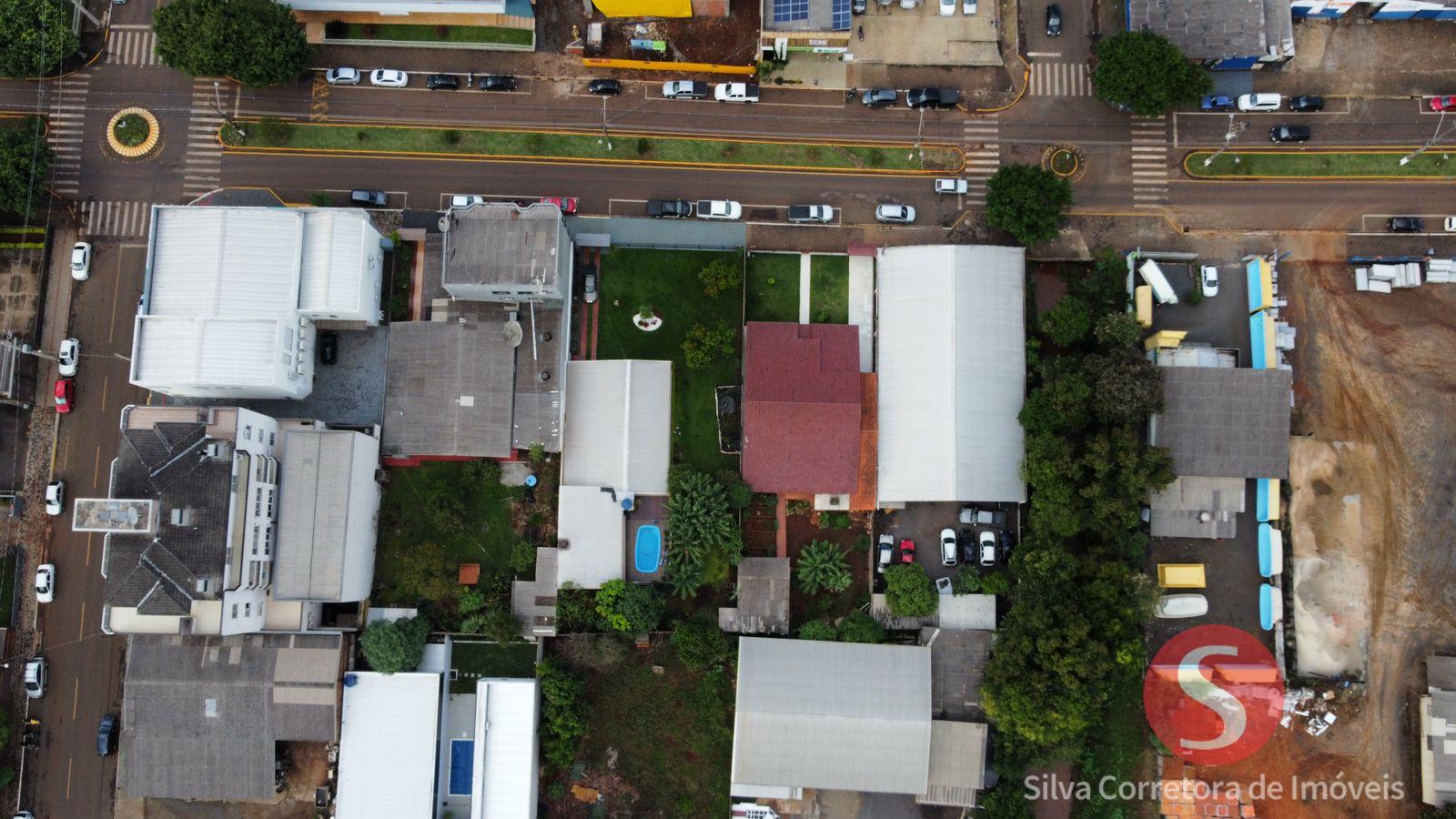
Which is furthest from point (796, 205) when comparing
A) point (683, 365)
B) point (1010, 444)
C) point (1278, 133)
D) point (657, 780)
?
point (657, 780)

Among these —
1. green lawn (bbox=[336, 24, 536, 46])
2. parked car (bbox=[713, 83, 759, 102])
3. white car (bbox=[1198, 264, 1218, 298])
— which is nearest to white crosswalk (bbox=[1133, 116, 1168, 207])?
white car (bbox=[1198, 264, 1218, 298])

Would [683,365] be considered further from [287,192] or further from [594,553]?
[287,192]

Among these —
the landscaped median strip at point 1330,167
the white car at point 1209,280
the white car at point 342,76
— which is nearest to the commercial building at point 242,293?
the white car at point 342,76

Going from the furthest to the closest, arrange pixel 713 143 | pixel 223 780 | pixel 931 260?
pixel 713 143 < pixel 931 260 < pixel 223 780

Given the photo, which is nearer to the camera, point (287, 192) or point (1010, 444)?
point (1010, 444)

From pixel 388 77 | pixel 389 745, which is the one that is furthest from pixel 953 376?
pixel 388 77

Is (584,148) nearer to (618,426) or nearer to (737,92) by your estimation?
(737,92)

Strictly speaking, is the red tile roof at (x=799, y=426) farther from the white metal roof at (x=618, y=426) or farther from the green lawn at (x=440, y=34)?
the green lawn at (x=440, y=34)
